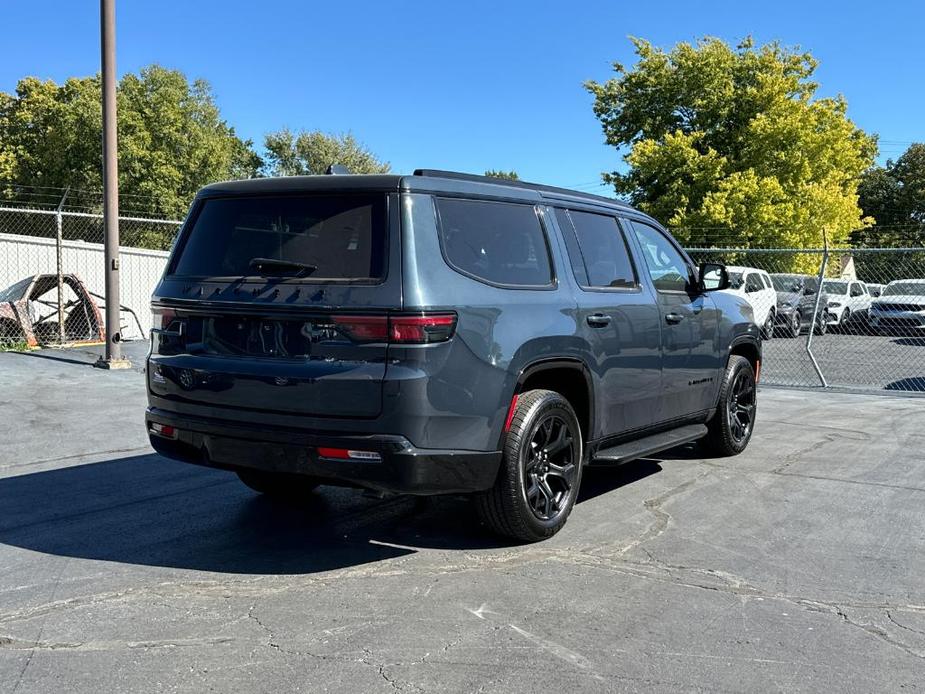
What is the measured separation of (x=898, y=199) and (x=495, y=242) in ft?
196

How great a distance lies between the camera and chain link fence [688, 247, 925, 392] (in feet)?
42.3

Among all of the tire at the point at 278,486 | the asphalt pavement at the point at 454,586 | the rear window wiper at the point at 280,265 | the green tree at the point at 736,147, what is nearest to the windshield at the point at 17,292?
the asphalt pavement at the point at 454,586

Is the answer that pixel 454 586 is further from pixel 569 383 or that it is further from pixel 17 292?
pixel 17 292

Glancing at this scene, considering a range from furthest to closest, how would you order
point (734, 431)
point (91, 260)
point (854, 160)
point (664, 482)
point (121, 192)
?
1. point (121, 192)
2. point (854, 160)
3. point (91, 260)
4. point (734, 431)
5. point (664, 482)

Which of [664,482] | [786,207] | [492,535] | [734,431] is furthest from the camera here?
[786,207]

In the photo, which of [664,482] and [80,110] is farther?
[80,110]

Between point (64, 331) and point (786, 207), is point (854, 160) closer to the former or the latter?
point (786, 207)

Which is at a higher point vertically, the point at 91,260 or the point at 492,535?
the point at 91,260

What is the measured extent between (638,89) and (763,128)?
5.55 m

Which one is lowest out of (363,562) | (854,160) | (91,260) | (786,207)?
(363,562)

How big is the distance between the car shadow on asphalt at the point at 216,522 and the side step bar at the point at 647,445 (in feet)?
1.74

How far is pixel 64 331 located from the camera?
14430mm

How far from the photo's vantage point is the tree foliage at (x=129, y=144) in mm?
37656

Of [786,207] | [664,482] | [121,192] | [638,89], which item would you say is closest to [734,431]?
[664,482]
